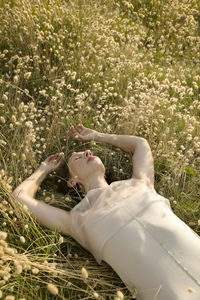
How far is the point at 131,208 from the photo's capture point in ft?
8.53

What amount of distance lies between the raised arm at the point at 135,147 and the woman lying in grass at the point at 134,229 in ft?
0.04

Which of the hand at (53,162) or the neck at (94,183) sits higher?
the neck at (94,183)

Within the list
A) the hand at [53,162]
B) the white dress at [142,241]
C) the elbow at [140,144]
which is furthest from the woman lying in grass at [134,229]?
the hand at [53,162]

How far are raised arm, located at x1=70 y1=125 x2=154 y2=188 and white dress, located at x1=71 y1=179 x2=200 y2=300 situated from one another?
27cm

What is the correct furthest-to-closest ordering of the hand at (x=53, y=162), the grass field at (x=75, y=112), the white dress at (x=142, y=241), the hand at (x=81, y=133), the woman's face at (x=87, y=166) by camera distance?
the hand at (x=81, y=133) → the hand at (x=53, y=162) → the woman's face at (x=87, y=166) → the grass field at (x=75, y=112) → the white dress at (x=142, y=241)

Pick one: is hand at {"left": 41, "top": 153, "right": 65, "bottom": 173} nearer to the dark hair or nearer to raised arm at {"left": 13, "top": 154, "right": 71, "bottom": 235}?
the dark hair

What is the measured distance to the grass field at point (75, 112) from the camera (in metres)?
2.75

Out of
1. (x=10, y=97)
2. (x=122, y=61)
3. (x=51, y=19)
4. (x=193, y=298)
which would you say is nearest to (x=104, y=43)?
(x=122, y=61)

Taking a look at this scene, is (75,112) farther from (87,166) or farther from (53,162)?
(87,166)

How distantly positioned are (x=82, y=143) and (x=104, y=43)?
1.84 meters

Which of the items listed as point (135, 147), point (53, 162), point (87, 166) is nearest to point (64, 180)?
point (53, 162)

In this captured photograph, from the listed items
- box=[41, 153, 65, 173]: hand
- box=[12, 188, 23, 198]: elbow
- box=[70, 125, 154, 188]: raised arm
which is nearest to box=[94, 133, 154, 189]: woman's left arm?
box=[70, 125, 154, 188]: raised arm

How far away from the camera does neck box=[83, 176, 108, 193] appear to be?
298 centimetres

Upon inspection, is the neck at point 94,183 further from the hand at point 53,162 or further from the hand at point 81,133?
the hand at point 81,133
